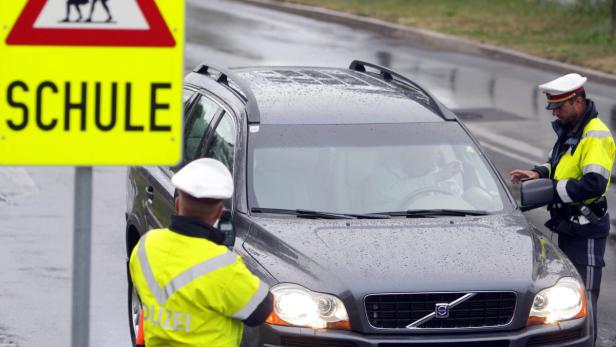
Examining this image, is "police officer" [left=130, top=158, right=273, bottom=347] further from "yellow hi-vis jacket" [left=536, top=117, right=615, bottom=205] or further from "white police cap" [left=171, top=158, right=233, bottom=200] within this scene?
"yellow hi-vis jacket" [left=536, top=117, right=615, bottom=205]

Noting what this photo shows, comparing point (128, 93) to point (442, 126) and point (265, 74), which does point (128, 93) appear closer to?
point (442, 126)

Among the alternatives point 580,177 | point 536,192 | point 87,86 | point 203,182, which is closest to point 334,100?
point 536,192

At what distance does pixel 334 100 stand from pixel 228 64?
13825mm

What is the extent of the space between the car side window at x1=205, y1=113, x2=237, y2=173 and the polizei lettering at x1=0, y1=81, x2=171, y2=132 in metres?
3.06

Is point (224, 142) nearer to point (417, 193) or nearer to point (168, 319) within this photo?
point (417, 193)

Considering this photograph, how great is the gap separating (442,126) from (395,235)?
1246 millimetres

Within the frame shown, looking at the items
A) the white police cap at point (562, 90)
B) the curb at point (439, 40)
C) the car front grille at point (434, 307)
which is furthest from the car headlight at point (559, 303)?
the curb at point (439, 40)

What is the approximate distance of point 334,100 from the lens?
7.93 metres

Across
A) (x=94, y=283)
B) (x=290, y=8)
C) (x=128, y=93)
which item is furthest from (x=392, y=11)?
(x=128, y=93)

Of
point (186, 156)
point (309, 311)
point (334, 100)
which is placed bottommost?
point (186, 156)

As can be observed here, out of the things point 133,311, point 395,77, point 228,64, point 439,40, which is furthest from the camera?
point 439,40

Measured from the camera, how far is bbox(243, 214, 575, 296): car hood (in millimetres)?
6293

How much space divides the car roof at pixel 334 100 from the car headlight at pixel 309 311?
5.46 ft

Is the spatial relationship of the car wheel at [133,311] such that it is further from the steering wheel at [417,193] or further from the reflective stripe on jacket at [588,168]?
the reflective stripe on jacket at [588,168]
